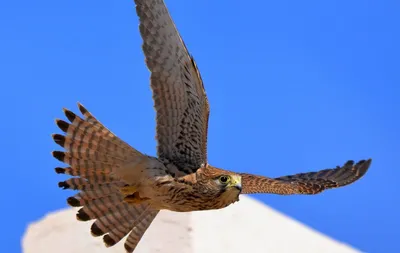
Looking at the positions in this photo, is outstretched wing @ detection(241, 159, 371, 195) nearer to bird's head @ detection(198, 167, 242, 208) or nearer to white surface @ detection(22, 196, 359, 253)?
bird's head @ detection(198, 167, 242, 208)

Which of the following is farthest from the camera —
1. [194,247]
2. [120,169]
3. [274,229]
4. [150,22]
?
[274,229]

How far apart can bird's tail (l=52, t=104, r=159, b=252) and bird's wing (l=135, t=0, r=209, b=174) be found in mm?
375

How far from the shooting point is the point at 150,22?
358 inches

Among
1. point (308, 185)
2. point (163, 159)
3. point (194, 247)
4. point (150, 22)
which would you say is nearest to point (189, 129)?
point (163, 159)

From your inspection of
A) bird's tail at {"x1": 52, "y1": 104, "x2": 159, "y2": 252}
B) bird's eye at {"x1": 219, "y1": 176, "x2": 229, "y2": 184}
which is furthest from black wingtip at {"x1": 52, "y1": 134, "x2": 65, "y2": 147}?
bird's eye at {"x1": 219, "y1": 176, "x2": 229, "y2": 184}

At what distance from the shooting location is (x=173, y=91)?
933cm

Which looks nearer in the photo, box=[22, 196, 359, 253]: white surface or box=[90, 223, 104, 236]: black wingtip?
box=[90, 223, 104, 236]: black wingtip

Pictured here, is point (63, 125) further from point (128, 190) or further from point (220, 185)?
point (220, 185)

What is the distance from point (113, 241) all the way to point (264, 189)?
1648 millimetres

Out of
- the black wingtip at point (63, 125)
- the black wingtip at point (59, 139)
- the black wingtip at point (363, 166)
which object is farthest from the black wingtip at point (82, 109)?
the black wingtip at point (363, 166)


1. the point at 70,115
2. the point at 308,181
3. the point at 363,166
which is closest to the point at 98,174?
the point at 70,115

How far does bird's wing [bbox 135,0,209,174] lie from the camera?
9148mm

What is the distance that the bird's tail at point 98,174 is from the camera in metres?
9.85

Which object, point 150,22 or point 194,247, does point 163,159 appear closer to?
point 150,22
